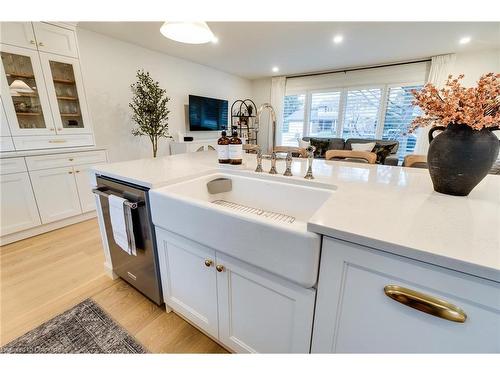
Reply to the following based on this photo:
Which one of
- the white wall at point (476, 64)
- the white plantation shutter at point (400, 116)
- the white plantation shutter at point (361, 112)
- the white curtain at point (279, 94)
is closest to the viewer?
the white wall at point (476, 64)

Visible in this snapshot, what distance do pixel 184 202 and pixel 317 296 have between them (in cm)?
60

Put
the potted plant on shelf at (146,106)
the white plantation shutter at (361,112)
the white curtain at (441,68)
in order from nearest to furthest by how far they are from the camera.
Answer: the potted plant on shelf at (146,106)
the white curtain at (441,68)
the white plantation shutter at (361,112)

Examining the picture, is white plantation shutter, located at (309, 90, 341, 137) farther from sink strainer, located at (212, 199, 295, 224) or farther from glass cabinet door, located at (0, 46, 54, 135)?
glass cabinet door, located at (0, 46, 54, 135)

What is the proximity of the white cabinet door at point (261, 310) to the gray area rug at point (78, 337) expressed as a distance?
0.57 metres

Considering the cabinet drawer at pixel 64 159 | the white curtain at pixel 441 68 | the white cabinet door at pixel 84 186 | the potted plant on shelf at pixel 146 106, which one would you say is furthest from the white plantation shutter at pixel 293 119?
the white cabinet door at pixel 84 186

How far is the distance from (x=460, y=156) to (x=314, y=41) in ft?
10.2

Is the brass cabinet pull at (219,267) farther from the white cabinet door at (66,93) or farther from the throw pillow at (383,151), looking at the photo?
the throw pillow at (383,151)

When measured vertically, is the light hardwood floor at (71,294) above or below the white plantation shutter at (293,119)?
below

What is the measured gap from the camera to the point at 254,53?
3691 mm

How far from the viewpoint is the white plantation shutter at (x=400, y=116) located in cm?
418

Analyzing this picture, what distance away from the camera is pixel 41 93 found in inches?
88.4

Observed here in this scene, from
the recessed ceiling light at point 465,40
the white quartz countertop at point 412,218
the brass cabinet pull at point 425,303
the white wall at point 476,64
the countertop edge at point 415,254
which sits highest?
the recessed ceiling light at point 465,40

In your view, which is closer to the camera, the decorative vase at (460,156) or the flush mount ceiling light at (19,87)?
the decorative vase at (460,156)

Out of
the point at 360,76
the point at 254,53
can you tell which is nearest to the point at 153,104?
the point at 254,53
